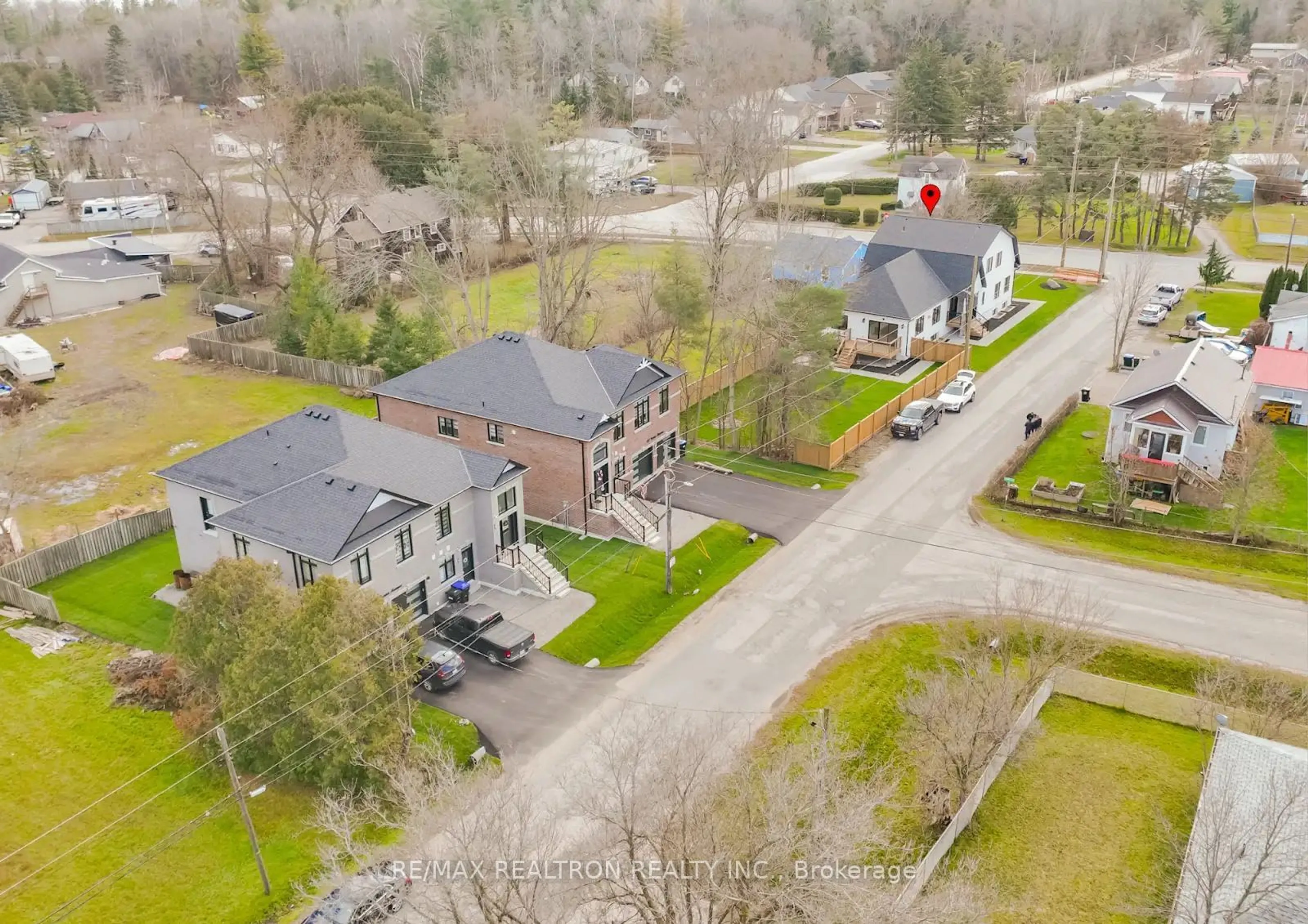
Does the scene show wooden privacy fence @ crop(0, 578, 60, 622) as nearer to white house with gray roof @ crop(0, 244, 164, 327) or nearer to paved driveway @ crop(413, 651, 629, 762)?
paved driveway @ crop(413, 651, 629, 762)

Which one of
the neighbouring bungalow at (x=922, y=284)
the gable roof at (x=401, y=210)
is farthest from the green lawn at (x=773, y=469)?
the gable roof at (x=401, y=210)

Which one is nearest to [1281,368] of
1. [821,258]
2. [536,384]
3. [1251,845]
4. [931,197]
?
[821,258]

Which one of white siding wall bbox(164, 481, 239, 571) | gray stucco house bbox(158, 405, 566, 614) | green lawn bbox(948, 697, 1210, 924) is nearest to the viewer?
green lawn bbox(948, 697, 1210, 924)

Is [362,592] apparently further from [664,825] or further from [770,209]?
[770,209]

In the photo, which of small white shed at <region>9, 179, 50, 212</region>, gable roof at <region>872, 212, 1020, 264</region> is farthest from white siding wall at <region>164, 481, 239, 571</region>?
small white shed at <region>9, 179, 50, 212</region>

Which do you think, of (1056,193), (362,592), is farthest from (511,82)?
(362,592)

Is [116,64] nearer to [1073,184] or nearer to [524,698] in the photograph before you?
[1073,184]
